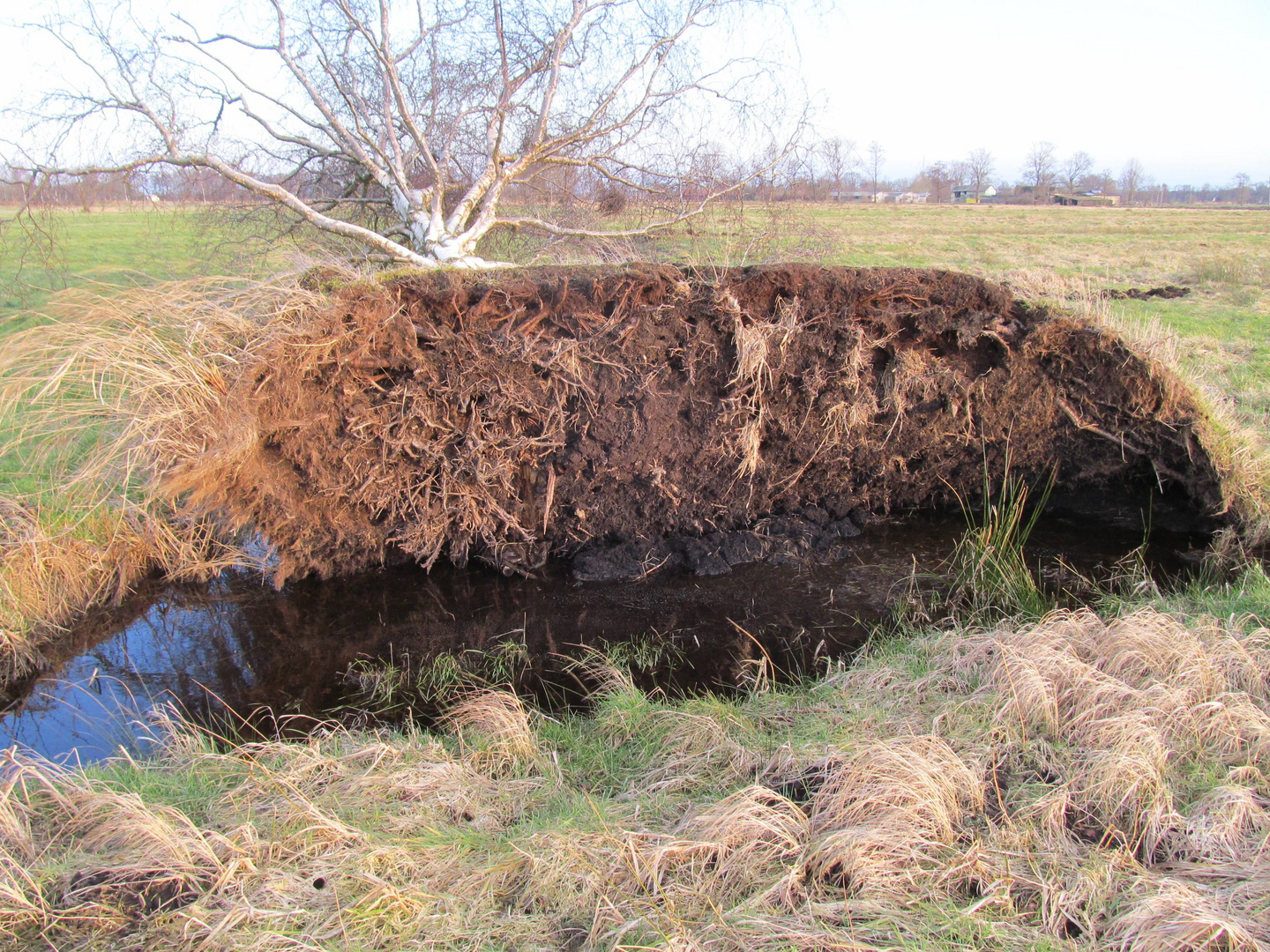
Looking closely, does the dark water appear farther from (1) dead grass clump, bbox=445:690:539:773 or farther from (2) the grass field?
(2) the grass field

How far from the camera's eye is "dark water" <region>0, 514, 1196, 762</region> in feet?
14.6

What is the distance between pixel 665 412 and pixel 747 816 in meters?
3.54

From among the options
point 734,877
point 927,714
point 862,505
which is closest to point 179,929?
point 734,877

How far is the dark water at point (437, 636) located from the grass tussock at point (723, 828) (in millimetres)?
661

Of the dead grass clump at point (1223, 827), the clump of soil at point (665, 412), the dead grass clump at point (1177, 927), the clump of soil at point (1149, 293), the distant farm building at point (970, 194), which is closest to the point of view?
the dead grass clump at point (1177, 927)

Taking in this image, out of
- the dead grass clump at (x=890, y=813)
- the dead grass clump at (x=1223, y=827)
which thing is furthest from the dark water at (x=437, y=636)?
the dead grass clump at (x=1223, y=827)

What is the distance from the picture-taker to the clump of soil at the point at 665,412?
5367mm

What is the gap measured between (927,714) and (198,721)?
399cm

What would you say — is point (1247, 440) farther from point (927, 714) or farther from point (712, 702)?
point (712, 702)

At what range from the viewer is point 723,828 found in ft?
9.05

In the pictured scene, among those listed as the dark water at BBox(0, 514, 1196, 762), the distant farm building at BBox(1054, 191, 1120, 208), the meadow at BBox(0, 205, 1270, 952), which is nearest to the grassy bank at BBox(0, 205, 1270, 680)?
the dark water at BBox(0, 514, 1196, 762)

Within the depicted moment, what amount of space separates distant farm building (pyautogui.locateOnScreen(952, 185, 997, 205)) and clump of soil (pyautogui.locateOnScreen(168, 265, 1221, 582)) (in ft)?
191

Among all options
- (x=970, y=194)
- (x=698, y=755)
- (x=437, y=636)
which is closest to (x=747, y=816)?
(x=698, y=755)

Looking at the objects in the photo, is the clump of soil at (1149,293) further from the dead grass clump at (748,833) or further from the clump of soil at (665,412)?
the dead grass clump at (748,833)
